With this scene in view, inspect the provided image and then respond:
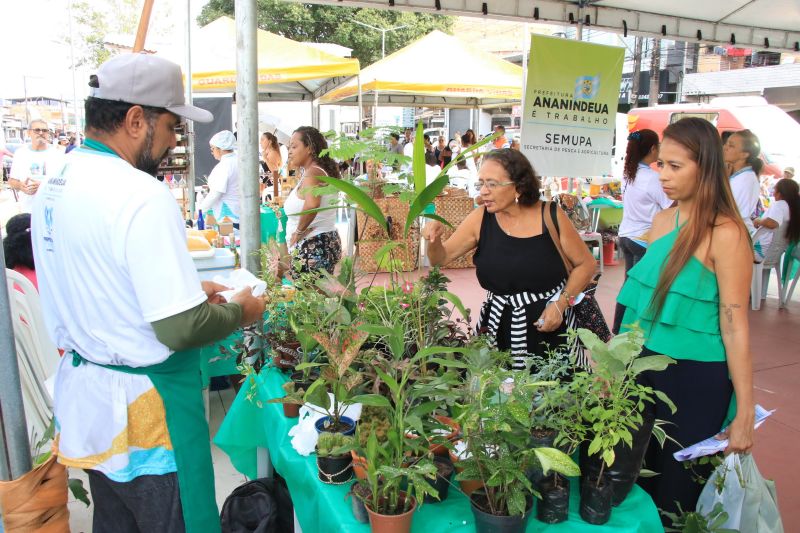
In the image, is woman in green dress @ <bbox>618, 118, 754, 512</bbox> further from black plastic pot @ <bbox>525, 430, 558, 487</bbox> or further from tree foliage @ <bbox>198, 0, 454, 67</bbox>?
tree foliage @ <bbox>198, 0, 454, 67</bbox>

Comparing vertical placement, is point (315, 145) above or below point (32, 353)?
above

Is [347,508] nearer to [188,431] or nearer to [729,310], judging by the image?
[188,431]

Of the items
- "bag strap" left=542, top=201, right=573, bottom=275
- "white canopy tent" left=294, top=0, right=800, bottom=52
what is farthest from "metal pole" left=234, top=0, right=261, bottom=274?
"white canopy tent" left=294, top=0, right=800, bottom=52

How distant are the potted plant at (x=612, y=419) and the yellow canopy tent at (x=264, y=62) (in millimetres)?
6189

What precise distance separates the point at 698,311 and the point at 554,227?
0.89m

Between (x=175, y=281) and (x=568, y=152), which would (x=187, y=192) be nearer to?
(x=568, y=152)

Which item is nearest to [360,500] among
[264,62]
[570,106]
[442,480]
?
[442,480]

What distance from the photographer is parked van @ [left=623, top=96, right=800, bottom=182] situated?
37.8ft

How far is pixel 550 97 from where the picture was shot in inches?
171

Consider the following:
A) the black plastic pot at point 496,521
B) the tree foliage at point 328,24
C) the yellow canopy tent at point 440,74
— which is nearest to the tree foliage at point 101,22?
the tree foliage at point 328,24

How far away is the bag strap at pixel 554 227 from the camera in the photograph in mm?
2602

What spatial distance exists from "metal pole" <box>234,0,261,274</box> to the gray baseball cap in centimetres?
88

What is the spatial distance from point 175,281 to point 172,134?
468 millimetres

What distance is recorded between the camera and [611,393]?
1.35 metres
